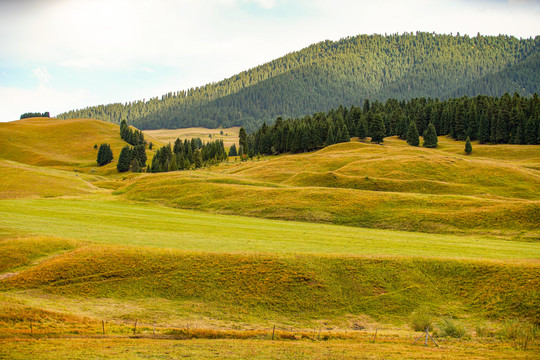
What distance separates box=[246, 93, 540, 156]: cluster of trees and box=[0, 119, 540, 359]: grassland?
252 ft

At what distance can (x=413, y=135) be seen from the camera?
427 ft

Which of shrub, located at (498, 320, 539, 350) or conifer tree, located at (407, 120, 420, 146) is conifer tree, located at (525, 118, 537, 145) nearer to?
conifer tree, located at (407, 120, 420, 146)

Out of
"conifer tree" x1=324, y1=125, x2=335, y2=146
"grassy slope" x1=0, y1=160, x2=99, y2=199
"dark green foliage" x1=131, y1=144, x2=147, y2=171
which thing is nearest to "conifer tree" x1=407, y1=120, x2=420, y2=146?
"conifer tree" x1=324, y1=125, x2=335, y2=146

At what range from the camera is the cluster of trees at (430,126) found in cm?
12325

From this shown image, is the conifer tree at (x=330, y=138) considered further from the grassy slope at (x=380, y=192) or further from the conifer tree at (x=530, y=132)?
the conifer tree at (x=530, y=132)

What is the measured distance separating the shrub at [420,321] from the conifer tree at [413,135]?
114 metres

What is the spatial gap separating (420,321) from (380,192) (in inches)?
1709

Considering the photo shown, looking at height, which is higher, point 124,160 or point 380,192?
point 124,160

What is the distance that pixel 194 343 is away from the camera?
18.9 metres

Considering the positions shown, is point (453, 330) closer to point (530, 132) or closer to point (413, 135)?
point (413, 135)

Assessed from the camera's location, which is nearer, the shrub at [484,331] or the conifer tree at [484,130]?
the shrub at [484,331]

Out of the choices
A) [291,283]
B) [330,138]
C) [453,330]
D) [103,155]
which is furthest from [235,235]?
[103,155]

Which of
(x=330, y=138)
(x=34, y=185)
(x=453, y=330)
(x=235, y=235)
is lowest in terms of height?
(x=453, y=330)

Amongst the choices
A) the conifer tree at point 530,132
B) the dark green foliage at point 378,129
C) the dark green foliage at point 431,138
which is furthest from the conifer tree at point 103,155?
the conifer tree at point 530,132
